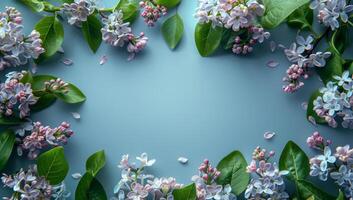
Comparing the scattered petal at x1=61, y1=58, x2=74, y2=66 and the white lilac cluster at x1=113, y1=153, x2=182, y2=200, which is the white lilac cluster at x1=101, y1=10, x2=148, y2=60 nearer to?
the scattered petal at x1=61, y1=58, x2=74, y2=66

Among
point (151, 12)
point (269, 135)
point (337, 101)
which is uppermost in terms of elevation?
point (151, 12)

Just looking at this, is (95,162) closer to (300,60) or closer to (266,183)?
(266,183)

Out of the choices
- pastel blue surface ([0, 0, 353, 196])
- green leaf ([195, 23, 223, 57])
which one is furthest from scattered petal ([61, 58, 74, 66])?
green leaf ([195, 23, 223, 57])

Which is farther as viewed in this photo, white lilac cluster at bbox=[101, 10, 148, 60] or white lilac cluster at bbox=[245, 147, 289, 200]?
white lilac cluster at bbox=[101, 10, 148, 60]

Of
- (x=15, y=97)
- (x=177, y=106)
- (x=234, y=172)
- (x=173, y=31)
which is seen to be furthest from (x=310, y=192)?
(x=15, y=97)

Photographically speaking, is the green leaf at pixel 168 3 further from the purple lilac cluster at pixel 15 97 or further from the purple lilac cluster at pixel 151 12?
the purple lilac cluster at pixel 15 97

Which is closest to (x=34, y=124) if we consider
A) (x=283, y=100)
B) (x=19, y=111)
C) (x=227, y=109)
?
(x=19, y=111)

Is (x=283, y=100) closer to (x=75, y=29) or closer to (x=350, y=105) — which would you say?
(x=350, y=105)
